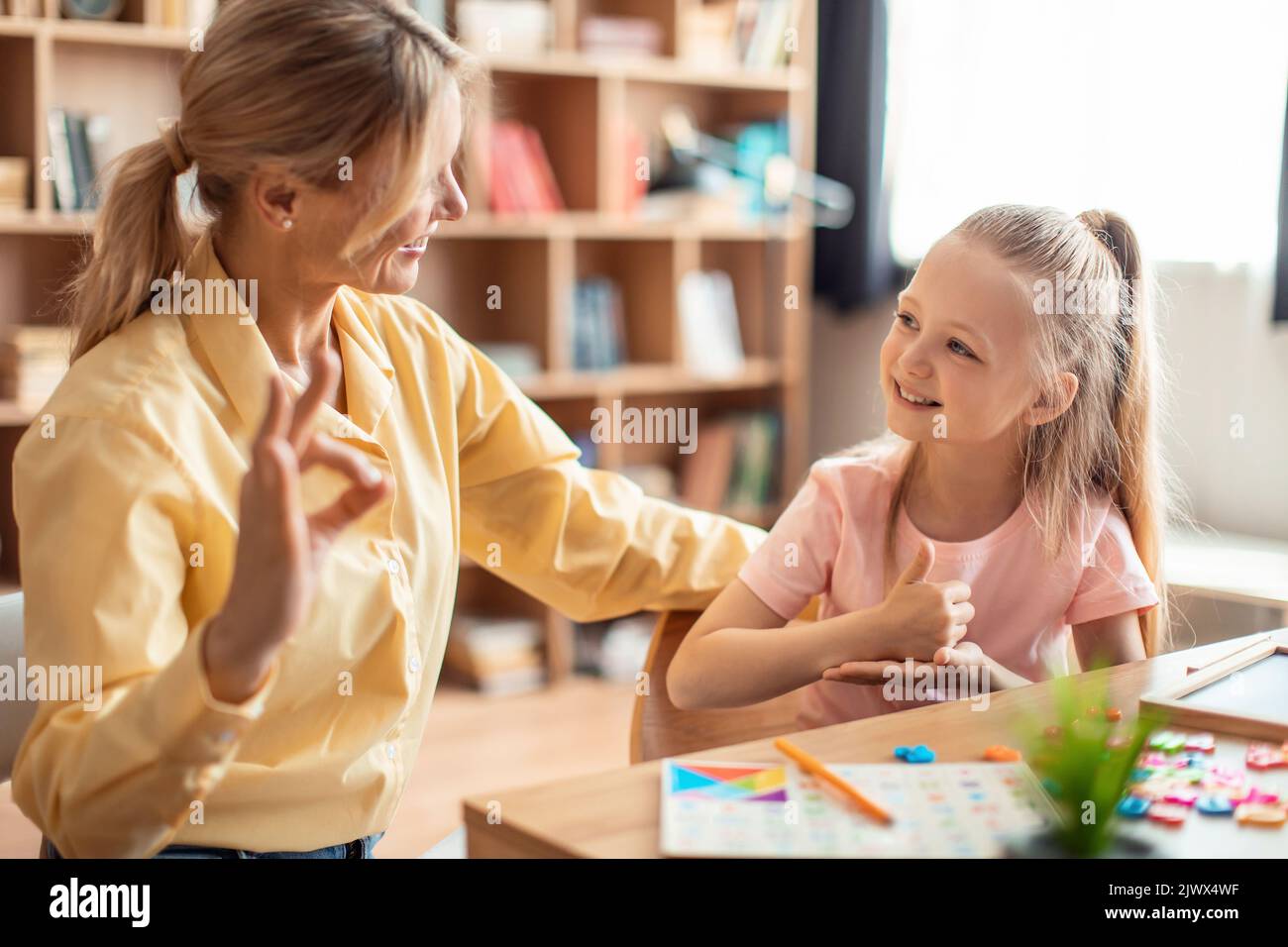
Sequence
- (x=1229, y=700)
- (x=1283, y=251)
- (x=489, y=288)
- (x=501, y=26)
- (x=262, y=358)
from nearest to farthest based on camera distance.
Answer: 1. (x=1229, y=700)
2. (x=262, y=358)
3. (x=1283, y=251)
4. (x=501, y=26)
5. (x=489, y=288)

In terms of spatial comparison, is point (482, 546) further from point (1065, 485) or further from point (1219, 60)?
point (1219, 60)

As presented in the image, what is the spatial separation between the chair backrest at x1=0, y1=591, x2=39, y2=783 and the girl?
1.99ft

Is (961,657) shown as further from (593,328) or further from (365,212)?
(593,328)

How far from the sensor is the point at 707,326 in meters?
4.03

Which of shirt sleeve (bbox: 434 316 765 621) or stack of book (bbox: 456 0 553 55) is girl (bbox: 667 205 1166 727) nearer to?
shirt sleeve (bbox: 434 316 765 621)

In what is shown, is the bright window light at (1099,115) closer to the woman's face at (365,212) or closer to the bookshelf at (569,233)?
the bookshelf at (569,233)

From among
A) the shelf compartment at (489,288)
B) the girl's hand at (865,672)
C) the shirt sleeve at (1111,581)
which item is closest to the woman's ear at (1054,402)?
the shirt sleeve at (1111,581)

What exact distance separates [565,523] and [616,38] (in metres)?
2.60

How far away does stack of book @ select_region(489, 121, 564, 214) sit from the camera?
3635 mm

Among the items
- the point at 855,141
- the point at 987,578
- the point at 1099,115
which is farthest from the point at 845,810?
the point at 855,141

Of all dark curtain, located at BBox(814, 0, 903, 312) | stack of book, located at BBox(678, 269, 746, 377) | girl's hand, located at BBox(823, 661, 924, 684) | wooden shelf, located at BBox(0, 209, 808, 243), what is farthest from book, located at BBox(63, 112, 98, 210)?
girl's hand, located at BBox(823, 661, 924, 684)
